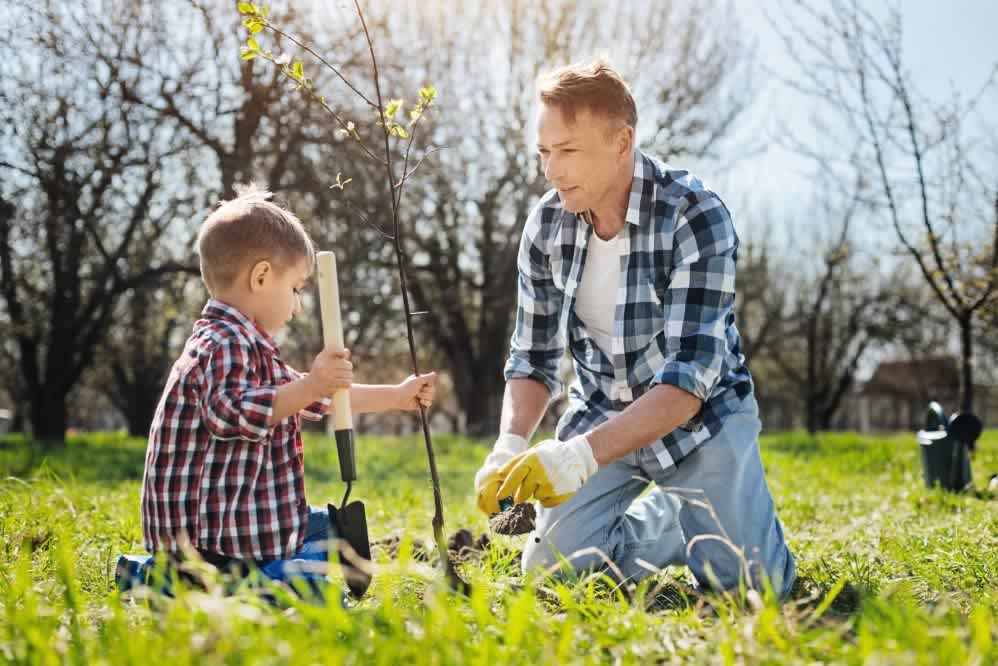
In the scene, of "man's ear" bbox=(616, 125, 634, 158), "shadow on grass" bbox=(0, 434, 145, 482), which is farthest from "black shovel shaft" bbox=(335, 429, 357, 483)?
"shadow on grass" bbox=(0, 434, 145, 482)

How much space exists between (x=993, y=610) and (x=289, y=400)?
6.29 feet

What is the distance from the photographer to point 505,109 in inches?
530

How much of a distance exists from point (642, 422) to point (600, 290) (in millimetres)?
740

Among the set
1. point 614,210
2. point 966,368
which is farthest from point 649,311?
point 966,368

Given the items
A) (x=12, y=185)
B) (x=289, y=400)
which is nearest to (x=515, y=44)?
(x=12, y=185)

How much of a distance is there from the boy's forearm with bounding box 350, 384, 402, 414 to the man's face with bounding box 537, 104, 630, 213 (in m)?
0.85

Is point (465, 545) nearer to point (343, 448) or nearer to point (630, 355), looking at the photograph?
point (630, 355)

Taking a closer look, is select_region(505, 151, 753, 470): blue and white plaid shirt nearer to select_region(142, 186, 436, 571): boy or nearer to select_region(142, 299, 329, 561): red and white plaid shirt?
select_region(142, 186, 436, 571): boy

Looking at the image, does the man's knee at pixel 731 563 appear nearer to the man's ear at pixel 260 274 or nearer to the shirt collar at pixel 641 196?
the shirt collar at pixel 641 196

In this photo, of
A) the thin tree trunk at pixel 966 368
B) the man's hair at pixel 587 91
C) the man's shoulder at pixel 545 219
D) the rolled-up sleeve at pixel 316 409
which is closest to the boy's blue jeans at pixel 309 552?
the rolled-up sleeve at pixel 316 409

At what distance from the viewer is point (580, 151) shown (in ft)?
9.62

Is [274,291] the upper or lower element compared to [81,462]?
upper

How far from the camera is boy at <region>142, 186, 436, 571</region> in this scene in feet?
7.90

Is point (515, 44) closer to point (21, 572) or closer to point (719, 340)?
point (719, 340)
